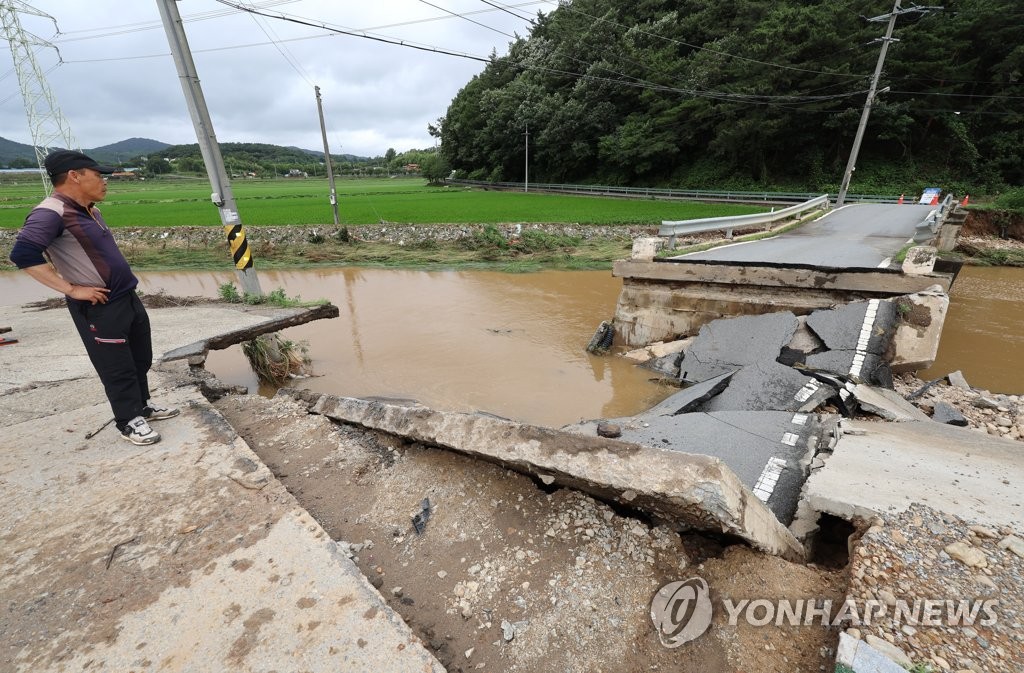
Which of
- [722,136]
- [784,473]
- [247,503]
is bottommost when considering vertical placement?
[784,473]

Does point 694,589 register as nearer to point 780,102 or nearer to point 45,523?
point 45,523

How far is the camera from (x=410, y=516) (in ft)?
7.19

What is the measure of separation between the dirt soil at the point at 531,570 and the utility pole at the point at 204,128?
12.9ft

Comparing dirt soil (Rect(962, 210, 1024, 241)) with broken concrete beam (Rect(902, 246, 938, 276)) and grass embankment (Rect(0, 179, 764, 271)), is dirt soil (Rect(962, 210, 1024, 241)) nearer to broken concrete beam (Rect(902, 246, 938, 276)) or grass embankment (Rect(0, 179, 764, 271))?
grass embankment (Rect(0, 179, 764, 271))

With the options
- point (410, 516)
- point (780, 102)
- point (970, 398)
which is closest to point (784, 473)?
point (410, 516)

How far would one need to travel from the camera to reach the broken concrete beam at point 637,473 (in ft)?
5.97

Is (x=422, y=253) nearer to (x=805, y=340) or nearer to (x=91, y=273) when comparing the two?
(x=805, y=340)

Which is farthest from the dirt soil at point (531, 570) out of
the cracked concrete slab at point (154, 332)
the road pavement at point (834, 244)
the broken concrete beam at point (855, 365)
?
the road pavement at point (834, 244)

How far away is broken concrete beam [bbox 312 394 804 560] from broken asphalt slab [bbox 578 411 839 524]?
2.32 ft

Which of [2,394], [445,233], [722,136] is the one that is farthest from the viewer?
[722,136]

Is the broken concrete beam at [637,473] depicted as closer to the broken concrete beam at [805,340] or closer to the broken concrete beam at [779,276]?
the broken concrete beam at [805,340]

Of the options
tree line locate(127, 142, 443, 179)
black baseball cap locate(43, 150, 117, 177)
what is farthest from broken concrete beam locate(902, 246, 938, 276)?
tree line locate(127, 142, 443, 179)

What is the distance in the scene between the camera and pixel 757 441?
3.36m

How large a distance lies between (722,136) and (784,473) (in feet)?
104
